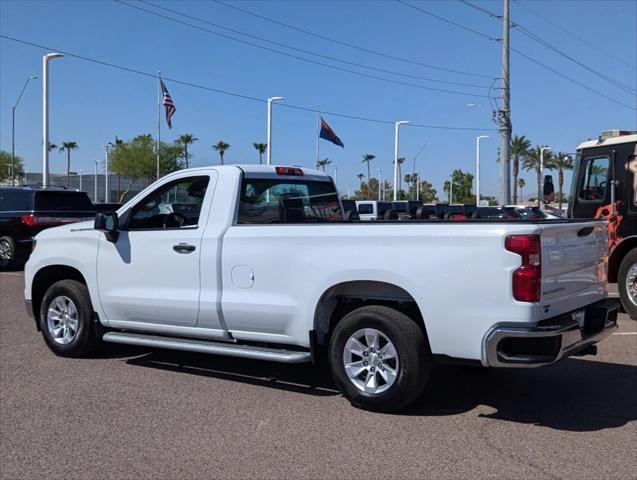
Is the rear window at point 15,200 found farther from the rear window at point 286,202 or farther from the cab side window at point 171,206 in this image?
the rear window at point 286,202

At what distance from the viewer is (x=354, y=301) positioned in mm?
5766

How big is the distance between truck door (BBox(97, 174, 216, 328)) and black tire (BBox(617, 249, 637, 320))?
646 centimetres

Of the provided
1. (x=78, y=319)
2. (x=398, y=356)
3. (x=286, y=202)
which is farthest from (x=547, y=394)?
(x=78, y=319)

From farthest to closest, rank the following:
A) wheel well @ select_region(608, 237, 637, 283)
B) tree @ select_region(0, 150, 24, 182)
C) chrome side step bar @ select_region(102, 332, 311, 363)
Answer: tree @ select_region(0, 150, 24, 182) < wheel well @ select_region(608, 237, 637, 283) < chrome side step bar @ select_region(102, 332, 311, 363)

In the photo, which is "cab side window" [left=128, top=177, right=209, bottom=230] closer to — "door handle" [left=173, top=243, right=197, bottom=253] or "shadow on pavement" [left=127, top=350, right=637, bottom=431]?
"door handle" [left=173, top=243, right=197, bottom=253]

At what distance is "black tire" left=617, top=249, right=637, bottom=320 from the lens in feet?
31.9

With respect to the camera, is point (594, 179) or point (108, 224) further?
point (594, 179)

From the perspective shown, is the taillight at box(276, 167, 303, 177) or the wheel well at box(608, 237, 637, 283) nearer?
the taillight at box(276, 167, 303, 177)

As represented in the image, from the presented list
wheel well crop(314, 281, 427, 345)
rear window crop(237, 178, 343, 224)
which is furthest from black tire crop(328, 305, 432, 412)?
rear window crop(237, 178, 343, 224)

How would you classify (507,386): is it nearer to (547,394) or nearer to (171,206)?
(547,394)

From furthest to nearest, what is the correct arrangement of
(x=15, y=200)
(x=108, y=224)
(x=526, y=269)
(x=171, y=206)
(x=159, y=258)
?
(x=15, y=200) → (x=171, y=206) → (x=108, y=224) → (x=159, y=258) → (x=526, y=269)

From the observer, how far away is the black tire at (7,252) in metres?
16.5

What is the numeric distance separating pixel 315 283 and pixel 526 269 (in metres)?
1.71

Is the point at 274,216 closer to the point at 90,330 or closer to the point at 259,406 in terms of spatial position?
the point at 259,406
